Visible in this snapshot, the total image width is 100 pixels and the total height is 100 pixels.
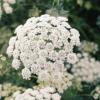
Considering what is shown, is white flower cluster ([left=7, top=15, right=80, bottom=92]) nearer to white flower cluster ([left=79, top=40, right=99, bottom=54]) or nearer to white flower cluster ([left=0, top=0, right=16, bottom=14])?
white flower cluster ([left=0, top=0, right=16, bottom=14])

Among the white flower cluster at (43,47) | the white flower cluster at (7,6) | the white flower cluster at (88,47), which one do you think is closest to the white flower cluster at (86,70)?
the white flower cluster at (88,47)

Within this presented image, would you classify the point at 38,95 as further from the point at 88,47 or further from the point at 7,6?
the point at 88,47

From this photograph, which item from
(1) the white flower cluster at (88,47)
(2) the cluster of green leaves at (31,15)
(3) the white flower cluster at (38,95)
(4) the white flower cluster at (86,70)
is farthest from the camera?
(1) the white flower cluster at (88,47)

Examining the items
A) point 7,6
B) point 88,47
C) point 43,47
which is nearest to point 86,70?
point 88,47

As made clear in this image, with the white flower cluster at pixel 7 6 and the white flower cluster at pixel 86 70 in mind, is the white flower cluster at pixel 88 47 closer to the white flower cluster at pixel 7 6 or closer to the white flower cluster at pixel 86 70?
the white flower cluster at pixel 86 70

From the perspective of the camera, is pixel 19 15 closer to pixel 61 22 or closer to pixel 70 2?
pixel 70 2

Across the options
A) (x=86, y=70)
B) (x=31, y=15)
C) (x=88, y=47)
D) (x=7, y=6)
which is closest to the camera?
(x=7, y=6)
